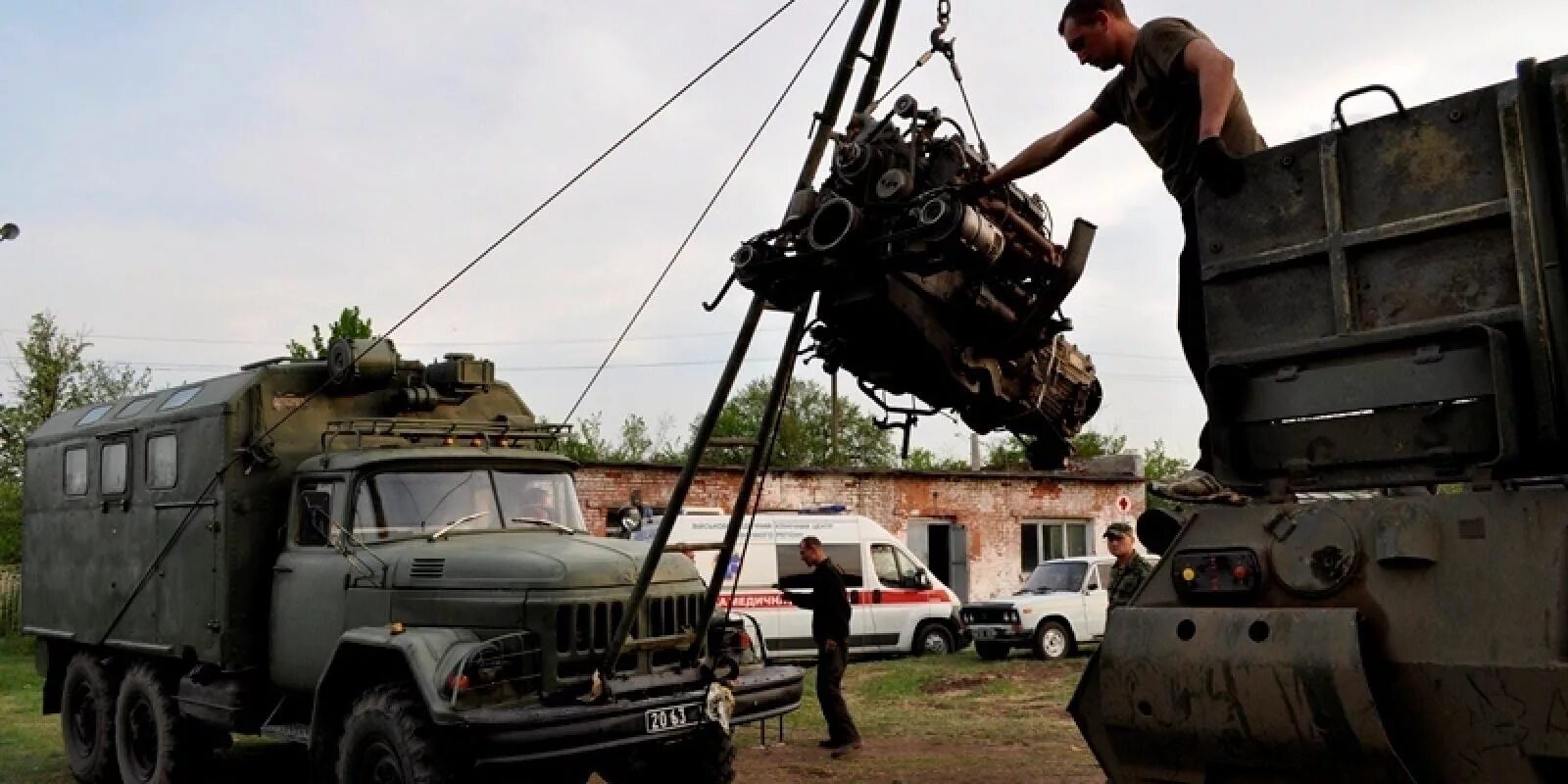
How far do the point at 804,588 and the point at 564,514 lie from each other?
9769mm

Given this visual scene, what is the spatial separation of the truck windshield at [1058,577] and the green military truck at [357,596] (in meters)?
11.7

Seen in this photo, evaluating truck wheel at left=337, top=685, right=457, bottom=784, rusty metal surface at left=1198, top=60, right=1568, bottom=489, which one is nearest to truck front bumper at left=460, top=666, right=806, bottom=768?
truck wheel at left=337, top=685, right=457, bottom=784

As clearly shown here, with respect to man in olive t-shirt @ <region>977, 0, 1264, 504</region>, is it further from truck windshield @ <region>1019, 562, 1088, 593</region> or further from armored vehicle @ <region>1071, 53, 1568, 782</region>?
truck windshield @ <region>1019, 562, 1088, 593</region>

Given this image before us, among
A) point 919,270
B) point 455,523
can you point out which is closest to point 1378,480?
point 919,270

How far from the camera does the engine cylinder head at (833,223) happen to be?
4836 mm

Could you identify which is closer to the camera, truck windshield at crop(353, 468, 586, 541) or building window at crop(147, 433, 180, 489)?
truck windshield at crop(353, 468, 586, 541)

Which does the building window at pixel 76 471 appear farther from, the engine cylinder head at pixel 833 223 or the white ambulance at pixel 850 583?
the engine cylinder head at pixel 833 223

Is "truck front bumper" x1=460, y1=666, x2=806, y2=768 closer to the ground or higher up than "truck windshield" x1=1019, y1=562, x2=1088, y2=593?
Result: closer to the ground

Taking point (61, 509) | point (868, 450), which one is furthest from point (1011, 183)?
point (868, 450)

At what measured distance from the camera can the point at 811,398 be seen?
6144 cm

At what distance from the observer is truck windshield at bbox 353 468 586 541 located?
341 inches

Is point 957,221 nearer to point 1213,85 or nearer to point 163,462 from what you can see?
point 1213,85

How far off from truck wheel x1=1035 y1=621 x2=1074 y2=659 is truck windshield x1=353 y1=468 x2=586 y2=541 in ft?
38.3

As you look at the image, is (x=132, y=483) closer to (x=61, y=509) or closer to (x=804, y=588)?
(x=61, y=509)
